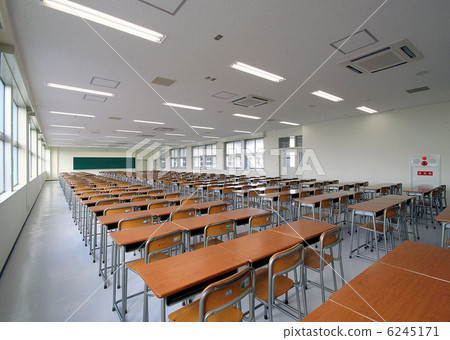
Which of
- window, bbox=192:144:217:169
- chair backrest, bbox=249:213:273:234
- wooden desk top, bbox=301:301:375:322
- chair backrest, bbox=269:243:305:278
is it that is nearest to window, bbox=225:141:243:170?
window, bbox=192:144:217:169

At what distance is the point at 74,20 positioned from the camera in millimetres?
2551

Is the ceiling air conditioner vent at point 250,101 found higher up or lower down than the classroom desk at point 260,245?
higher up

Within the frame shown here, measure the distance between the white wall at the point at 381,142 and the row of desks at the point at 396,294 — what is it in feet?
22.7

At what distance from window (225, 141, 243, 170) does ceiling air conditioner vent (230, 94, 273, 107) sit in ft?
25.3

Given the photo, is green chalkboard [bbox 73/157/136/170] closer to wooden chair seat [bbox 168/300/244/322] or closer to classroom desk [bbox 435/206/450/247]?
wooden chair seat [bbox 168/300/244/322]

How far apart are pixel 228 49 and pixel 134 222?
2.75 metres

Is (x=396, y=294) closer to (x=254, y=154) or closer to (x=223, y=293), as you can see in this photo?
(x=223, y=293)

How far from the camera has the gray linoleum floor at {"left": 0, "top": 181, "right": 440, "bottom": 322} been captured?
82.3 inches

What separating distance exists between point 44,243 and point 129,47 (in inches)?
146

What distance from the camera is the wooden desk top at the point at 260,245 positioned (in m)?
1.74

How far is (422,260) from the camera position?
5.18 ft

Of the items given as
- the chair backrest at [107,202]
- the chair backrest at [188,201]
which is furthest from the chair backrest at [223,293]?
the chair backrest at [107,202]

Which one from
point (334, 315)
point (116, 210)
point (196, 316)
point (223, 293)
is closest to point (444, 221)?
point (334, 315)

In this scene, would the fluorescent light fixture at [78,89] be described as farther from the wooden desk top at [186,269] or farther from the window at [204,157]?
the window at [204,157]
